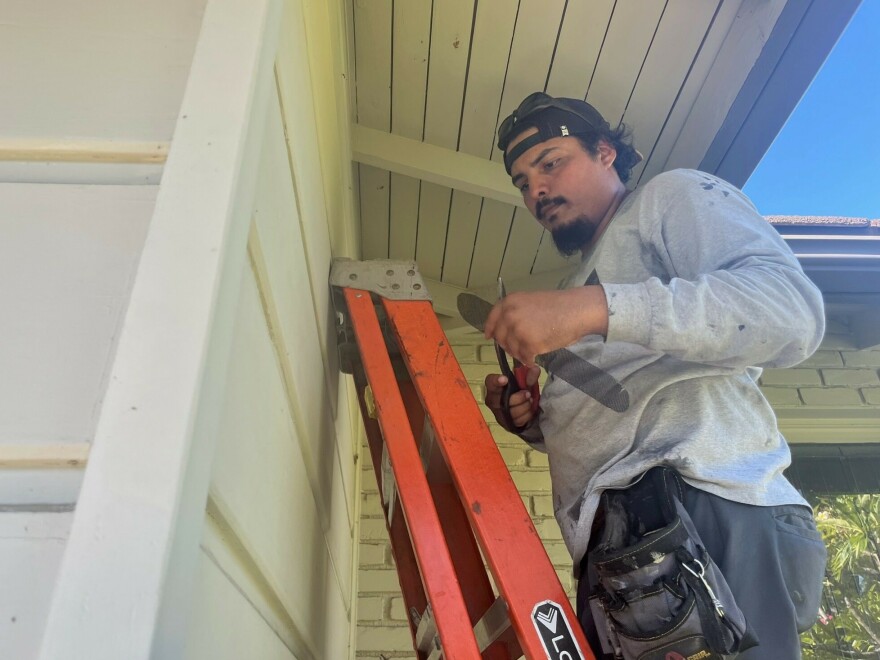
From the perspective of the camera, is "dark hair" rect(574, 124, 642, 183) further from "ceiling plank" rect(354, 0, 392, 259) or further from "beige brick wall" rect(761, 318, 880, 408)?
"beige brick wall" rect(761, 318, 880, 408)

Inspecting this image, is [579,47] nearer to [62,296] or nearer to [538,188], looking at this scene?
[538,188]

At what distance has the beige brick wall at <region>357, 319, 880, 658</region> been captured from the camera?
2.34 meters

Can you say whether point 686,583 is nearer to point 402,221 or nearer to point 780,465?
point 780,465

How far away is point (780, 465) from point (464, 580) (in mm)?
555

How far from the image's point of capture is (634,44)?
1.61 metres

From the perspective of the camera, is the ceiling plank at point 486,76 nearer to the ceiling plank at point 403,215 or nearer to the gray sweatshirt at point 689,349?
the ceiling plank at point 403,215

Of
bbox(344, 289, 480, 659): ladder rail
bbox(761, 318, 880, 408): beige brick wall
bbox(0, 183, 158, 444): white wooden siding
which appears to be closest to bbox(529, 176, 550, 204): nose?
bbox(344, 289, 480, 659): ladder rail

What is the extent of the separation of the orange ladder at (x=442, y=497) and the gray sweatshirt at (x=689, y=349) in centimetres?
14

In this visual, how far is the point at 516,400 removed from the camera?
4.45 ft

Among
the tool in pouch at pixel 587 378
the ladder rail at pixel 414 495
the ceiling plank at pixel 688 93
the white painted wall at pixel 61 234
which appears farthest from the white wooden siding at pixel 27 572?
the ceiling plank at pixel 688 93

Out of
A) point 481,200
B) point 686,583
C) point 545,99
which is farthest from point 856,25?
point 686,583

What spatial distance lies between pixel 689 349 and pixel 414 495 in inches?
19.5

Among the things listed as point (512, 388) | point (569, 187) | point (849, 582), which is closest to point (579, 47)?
point (569, 187)

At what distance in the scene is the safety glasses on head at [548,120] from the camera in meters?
1.47
